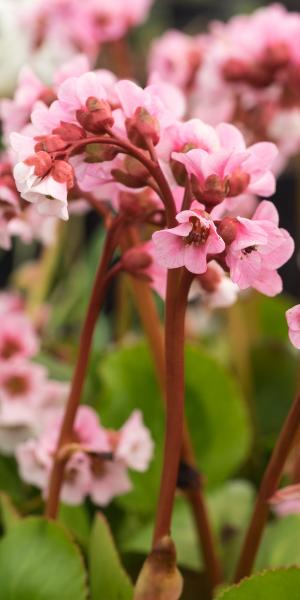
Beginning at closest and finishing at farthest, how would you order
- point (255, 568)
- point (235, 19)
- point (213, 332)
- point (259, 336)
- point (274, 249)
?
point (274, 249)
point (255, 568)
point (235, 19)
point (259, 336)
point (213, 332)

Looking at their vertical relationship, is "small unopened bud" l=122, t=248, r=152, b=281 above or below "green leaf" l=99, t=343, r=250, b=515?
above

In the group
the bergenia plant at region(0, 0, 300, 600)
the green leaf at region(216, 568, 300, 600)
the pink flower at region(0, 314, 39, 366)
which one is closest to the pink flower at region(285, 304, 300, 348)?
the bergenia plant at region(0, 0, 300, 600)

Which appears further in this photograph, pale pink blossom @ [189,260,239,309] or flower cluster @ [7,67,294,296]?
pale pink blossom @ [189,260,239,309]

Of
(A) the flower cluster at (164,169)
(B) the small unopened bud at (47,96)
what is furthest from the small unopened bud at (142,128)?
(B) the small unopened bud at (47,96)

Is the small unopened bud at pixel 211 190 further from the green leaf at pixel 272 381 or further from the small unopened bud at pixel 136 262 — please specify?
the green leaf at pixel 272 381

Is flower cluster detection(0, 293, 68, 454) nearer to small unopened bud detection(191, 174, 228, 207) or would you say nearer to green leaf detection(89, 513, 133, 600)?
green leaf detection(89, 513, 133, 600)

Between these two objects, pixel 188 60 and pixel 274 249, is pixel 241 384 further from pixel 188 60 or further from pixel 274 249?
pixel 274 249

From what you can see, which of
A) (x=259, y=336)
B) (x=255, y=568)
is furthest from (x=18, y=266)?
(x=255, y=568)
